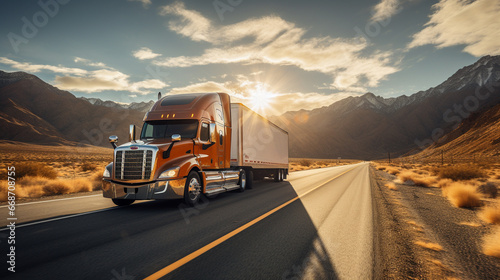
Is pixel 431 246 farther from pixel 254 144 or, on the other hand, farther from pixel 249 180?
pixel 254 144

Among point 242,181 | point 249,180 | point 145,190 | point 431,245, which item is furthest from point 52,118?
point 431,245

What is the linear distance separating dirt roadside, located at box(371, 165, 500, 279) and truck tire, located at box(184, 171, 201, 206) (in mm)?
5339

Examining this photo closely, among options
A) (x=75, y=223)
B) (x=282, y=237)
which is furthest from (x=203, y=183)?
(x=282, y=237)

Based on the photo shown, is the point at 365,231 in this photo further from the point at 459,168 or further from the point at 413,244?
the point at 459,168

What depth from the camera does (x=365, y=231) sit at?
5.81 meters

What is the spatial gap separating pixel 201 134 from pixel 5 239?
Answer: 19.0ft

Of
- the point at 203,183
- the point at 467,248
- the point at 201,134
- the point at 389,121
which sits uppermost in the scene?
the point at 389,121

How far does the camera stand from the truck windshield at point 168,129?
30.9ft

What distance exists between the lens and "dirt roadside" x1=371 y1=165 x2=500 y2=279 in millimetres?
3688

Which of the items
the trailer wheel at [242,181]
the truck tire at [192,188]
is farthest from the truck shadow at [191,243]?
the trailer wheel at [242,181]

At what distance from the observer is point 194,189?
29.1ft

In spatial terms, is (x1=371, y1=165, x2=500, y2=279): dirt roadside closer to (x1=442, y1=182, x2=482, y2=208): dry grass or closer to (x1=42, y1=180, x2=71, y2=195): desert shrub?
(x1=442, y1=182, x2=482, y2=208): dry grass

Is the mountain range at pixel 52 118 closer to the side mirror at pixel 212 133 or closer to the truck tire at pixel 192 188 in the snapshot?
the side mirror at pixel 212 133

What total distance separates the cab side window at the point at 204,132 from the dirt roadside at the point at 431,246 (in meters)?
5.98
